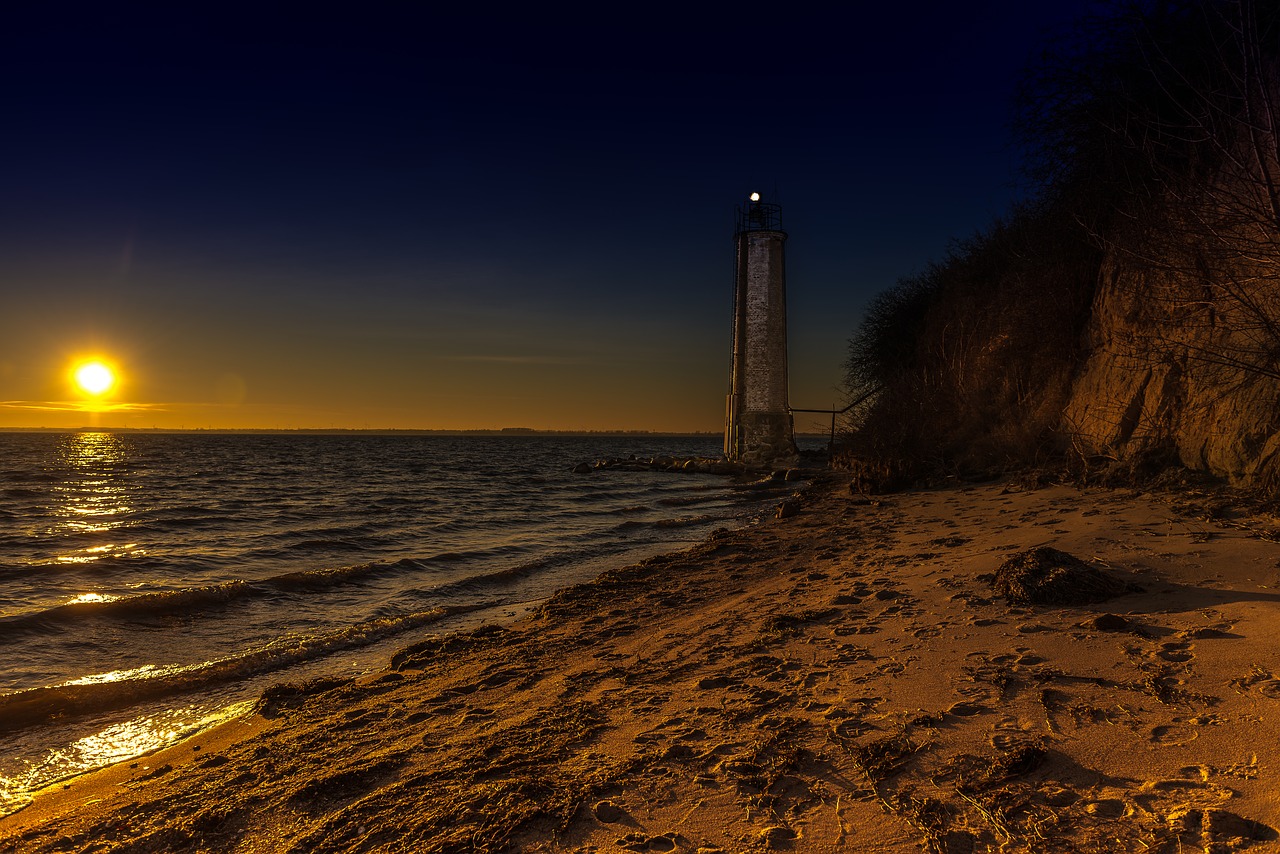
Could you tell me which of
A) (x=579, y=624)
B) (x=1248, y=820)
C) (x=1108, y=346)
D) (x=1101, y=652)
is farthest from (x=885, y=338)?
(x=1248, y=820)

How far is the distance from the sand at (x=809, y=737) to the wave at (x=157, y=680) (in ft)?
4.36

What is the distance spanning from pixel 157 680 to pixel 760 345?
26240 mm

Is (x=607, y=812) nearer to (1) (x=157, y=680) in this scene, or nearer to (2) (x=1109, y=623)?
(2) (x=1109, y=623)

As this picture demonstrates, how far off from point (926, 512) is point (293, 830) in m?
10.2

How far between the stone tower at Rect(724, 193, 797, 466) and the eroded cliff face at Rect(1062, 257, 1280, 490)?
1843 cm

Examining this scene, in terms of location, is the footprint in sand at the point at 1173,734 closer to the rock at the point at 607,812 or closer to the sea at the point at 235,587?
the rock at the point at 607,812

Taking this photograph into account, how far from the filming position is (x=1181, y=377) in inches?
365

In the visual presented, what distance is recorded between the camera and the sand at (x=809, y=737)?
9.39 ft

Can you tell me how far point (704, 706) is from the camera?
4359mm

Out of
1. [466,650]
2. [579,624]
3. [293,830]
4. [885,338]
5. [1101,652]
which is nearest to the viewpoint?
[293,830]

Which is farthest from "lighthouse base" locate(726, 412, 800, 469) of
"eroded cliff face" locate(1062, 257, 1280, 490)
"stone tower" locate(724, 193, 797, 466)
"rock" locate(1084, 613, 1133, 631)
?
"rock" locate(1084, 613, 1133, 631)

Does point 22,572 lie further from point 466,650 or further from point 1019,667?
point 1019,667

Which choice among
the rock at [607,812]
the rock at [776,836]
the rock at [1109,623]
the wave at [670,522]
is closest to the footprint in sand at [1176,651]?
the rock at [1109,623]

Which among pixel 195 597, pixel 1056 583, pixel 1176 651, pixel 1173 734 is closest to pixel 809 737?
pixel 1173 734
